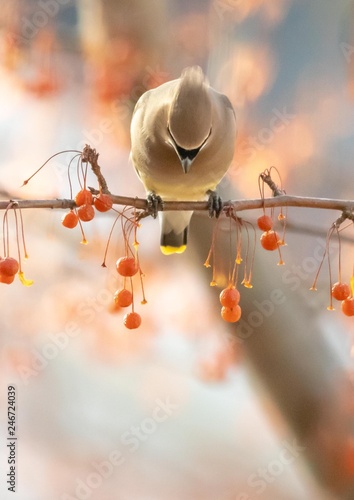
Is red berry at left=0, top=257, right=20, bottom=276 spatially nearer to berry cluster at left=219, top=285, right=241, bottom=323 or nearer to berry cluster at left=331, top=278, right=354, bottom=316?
berry cluster at left=219, top=285, right=241, bottom=323

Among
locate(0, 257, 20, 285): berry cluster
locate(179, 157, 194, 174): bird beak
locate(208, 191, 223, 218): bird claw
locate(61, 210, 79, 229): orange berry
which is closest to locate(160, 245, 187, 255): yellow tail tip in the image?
locate(208, 191, 223, 218): bird claw

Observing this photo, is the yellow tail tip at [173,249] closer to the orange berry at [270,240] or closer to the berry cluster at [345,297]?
the orange berry at [270,240]

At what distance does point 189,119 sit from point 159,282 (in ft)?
2.50

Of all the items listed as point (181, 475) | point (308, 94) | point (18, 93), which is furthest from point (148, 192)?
point (181, 475)

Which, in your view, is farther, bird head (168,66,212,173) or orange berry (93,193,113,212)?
bird head (168,66,212,173)

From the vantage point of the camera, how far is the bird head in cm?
132

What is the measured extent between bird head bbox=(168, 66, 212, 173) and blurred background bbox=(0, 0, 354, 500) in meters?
0.46

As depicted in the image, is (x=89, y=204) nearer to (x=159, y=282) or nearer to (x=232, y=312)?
(x=232, y=312)

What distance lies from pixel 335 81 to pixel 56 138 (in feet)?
3.13

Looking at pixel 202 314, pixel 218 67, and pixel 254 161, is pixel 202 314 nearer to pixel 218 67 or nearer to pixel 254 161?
pixel 254 161

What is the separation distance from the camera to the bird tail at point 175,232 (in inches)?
67.1

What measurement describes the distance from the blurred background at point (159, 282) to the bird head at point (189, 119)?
17.9 inches

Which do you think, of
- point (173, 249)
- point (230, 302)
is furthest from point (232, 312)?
point (173, 249)

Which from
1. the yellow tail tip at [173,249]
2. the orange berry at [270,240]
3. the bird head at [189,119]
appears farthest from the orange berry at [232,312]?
Answer: the yellow tail tip at [173,249]
